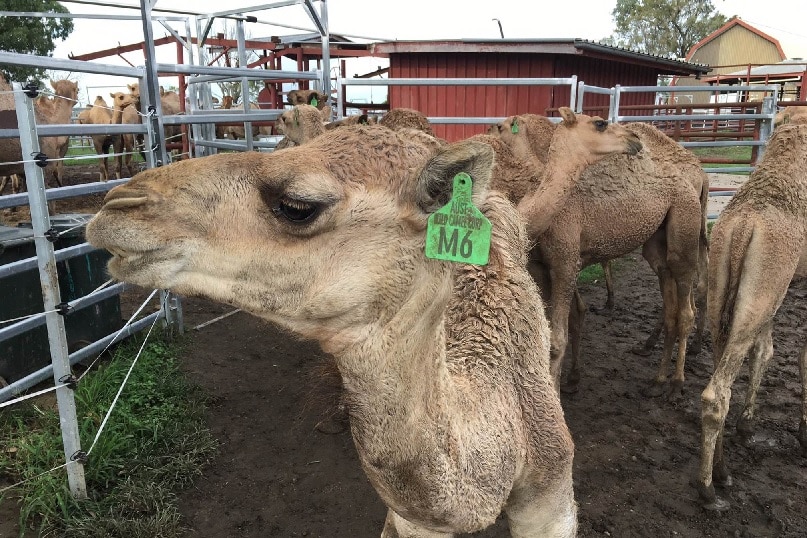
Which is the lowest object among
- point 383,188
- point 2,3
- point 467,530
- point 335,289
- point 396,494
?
point 467,530

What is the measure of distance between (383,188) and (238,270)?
0.45 meters

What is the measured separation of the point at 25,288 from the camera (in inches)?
175

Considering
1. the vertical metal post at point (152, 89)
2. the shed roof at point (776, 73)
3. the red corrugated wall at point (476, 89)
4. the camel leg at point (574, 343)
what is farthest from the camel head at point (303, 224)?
the shed roof at point (776, 73)

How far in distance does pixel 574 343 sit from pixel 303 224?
418cm

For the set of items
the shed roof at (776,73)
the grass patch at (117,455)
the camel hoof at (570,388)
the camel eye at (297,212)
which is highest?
the shed roof at (776,73)

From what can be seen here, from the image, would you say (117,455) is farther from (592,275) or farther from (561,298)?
(592,275)

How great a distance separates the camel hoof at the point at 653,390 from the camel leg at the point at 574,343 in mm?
564

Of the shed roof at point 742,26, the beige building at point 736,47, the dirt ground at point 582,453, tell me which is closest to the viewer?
the dirt ground at point 582,453

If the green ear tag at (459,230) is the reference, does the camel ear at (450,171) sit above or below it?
above

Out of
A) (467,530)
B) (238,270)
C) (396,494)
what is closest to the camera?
(238,270)

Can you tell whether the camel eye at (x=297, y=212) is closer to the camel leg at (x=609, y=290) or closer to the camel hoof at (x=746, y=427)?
the camel hoof at (x=746, y=427)

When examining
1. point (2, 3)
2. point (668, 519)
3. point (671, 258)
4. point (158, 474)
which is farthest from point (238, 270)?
point (2, 3)

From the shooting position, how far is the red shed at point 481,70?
1261 centimetres

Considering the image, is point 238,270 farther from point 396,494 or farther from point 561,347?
point 561,347
